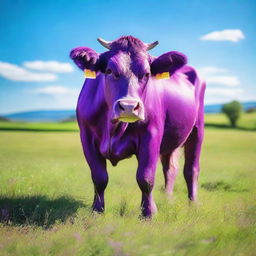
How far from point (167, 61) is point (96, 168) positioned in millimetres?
1844

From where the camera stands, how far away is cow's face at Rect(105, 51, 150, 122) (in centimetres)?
467

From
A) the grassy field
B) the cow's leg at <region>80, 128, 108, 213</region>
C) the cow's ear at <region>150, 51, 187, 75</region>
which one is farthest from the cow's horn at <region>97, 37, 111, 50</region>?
the grassy field

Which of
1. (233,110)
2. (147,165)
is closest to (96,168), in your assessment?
(147,165)

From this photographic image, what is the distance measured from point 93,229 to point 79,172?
6.30m

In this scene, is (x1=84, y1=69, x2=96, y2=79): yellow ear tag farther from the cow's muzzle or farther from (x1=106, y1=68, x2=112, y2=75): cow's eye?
the cow's muzzle

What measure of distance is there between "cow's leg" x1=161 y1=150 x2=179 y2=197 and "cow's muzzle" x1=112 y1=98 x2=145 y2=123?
341cm

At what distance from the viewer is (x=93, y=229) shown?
14.6ft

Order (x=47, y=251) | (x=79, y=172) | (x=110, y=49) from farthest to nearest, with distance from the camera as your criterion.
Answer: (x=79, y=172), (x=110, y=49), (x=47, y=251)

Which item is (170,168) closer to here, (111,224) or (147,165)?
(147,165)

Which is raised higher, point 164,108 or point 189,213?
point 164,108

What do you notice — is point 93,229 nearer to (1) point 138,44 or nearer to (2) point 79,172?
(1) point 138,44

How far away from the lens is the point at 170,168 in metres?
8.00

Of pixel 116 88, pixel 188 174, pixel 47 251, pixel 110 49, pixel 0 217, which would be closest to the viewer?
pixel 47 251

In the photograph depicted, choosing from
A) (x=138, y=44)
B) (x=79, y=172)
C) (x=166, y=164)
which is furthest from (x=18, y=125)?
(x=138, y=44)
